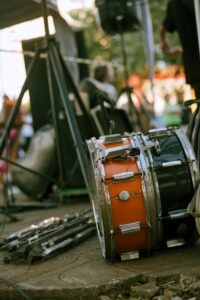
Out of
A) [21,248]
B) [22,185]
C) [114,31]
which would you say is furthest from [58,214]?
[114,31]

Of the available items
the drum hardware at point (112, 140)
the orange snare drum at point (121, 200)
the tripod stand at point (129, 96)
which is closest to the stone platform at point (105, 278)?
the orange snare drum at point (121, 200)

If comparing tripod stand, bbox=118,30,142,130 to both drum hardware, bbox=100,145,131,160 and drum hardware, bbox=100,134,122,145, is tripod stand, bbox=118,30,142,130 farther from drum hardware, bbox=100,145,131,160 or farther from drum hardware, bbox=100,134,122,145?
drum hardware, bbox=100,145,131,160

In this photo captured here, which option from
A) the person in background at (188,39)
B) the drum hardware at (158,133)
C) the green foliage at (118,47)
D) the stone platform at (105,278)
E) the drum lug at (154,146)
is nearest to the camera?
the stone platform at (105,278)

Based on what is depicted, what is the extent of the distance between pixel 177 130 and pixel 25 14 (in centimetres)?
197

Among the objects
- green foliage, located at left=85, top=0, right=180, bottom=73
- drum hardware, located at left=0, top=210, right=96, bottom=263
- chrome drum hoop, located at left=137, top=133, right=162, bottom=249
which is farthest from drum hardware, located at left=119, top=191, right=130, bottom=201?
green foliage, located at left=85, top=0, right=180, bottom=73

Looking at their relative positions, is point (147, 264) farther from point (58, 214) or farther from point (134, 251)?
point (58, 214)

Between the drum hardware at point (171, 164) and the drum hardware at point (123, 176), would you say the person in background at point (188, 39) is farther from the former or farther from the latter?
the drum hardware at point (123, 176)

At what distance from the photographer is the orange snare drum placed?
110 inches

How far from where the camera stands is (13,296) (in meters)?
2.65

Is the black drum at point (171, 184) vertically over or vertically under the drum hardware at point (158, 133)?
under

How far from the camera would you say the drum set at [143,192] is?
279cm

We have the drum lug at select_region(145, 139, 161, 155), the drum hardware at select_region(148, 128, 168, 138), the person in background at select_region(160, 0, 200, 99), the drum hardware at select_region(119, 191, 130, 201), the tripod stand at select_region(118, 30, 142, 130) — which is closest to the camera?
the drum hardware at select_region(119, 191, 130, 201)

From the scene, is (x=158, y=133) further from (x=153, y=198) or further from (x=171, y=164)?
(x=153, y=198)

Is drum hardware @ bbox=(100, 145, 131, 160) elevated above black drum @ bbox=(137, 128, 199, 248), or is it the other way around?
drum hardware @ bbox=(100, 145, 131, 160)
